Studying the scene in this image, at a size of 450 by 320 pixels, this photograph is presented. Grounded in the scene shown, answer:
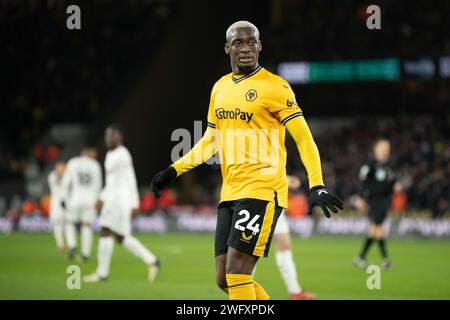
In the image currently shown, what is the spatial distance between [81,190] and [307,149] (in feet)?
40.1

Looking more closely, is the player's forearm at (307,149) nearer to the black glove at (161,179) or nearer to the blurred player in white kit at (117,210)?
the black glove at (161,179)

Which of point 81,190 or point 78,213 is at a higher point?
point 81,190

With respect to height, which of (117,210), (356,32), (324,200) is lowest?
(117,210)

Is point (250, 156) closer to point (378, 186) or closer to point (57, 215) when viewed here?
point (378, 186)

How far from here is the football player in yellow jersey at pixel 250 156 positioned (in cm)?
636

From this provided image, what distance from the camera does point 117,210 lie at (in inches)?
515

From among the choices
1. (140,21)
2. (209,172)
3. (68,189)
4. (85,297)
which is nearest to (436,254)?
(68,189)

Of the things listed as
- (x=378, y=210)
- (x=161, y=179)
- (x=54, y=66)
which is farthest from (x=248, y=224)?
(x=54, y=66)

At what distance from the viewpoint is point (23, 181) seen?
100 feet

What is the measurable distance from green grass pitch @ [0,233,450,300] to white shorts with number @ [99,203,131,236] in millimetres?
832

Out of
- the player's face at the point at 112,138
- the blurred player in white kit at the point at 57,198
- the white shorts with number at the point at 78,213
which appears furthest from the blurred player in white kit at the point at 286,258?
the blurred player in white kit at the point at 57,198

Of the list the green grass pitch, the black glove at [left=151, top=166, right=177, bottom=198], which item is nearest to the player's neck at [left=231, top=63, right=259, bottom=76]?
the black glove at [left=151, top=166, right=177, bottom=198]

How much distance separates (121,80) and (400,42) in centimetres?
1069

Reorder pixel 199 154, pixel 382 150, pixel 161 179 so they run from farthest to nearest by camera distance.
A: 1. pixel 382 150
2. pixel 199 154
3. pixel 161 179
